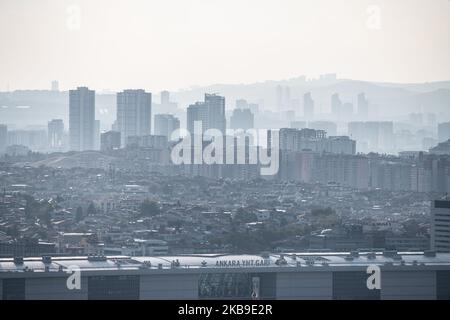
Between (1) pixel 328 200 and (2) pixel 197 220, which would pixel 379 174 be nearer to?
(1) pixel 328 200

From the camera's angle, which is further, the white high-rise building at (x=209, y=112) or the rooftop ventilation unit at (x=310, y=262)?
the white high-rise building at (x=209, y=112)

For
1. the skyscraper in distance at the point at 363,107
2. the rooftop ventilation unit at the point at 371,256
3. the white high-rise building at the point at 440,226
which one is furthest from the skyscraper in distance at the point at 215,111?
the rooftop ventilation unit at the point at 371,256

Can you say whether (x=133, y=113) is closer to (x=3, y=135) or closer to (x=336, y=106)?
(x=3, y=135)

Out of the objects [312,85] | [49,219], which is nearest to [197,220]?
[49,219]

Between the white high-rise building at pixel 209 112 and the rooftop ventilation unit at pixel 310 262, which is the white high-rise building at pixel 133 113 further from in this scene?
the rooftop ventilation unit at pixel 310 262

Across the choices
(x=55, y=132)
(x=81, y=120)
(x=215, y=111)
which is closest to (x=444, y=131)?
(x=215, y=111)

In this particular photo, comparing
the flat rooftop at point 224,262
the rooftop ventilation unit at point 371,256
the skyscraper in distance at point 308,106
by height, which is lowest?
the flat rooftop at point 224,262
